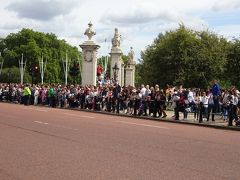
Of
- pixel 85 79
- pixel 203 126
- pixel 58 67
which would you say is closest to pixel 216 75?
pixel 85 79

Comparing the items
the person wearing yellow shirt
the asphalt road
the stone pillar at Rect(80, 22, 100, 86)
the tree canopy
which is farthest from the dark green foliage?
the asphalt road

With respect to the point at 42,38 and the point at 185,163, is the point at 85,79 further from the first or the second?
the point at 42,38

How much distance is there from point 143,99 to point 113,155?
685 inches

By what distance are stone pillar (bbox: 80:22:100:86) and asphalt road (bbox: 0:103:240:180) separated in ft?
83.6

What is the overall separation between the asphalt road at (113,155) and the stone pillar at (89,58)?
2548 cm

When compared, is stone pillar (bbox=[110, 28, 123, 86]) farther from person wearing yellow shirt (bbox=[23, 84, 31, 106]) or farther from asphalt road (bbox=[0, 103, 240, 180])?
asphalt road (bbox=[0, 103, 240, 180])

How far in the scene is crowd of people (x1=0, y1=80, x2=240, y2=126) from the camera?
82.8 ft

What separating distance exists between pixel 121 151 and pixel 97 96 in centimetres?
2204

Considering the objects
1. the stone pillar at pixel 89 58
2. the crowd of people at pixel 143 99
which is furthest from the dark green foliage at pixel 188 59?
the crowd of people at pixel 143 99

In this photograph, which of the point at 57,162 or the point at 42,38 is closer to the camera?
the point at 57,162

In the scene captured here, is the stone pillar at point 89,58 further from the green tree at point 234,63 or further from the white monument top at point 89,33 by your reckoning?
the green tree at point 234,63

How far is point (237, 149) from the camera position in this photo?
13.7 m

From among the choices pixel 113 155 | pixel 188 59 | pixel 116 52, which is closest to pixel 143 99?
pixel 113 155

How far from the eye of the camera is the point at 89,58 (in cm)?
4297
